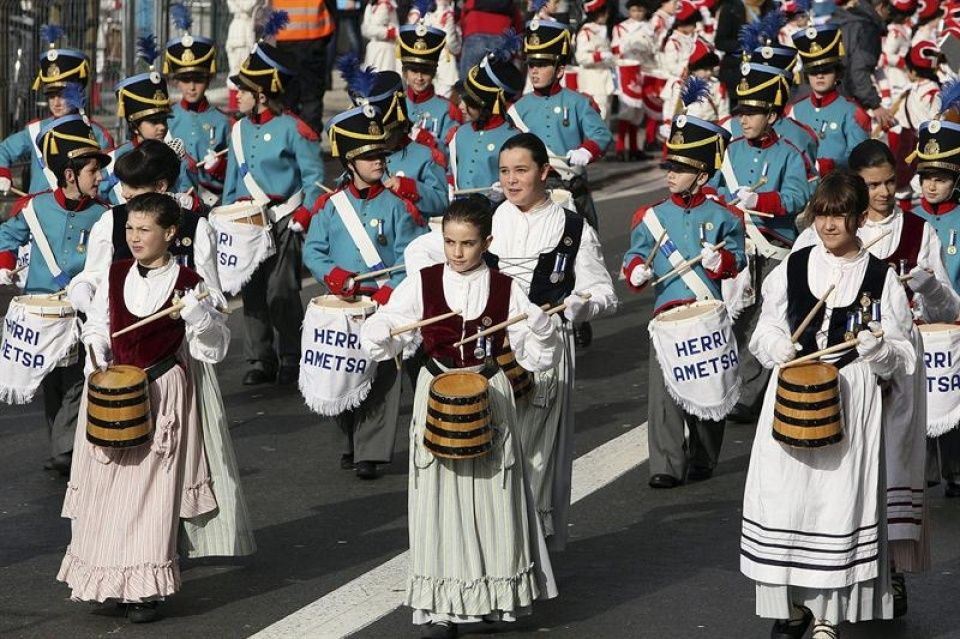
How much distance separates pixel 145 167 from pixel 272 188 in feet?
13.1

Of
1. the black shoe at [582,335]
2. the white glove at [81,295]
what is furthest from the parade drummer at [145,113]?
the white glove at [81,295]

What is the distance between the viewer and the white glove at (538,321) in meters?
8.26

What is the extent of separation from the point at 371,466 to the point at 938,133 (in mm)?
3282

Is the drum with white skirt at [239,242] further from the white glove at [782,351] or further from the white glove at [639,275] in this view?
the white glove at [782,351]

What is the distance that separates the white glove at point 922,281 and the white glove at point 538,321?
1.75m

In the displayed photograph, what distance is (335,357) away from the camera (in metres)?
11.2

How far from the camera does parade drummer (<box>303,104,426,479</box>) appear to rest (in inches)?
444

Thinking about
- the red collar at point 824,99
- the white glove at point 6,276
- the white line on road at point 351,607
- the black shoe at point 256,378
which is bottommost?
the black shoe at point 256,378

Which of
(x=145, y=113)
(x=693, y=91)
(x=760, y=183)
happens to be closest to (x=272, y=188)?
(x=145, y=113)

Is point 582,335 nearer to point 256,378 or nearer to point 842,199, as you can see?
point 256,378

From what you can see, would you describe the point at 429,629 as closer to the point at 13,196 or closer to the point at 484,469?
the point at 484,469

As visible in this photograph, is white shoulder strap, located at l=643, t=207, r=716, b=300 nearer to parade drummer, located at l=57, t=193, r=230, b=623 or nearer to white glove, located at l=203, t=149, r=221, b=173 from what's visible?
parade drummer, located at l=57, t=193, r=230, b=623

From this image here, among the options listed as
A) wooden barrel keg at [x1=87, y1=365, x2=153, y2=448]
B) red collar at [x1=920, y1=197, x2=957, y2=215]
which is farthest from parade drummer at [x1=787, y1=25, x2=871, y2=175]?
wooden barrel keg at [x1=87, y1=365, x2=153, y2=448]

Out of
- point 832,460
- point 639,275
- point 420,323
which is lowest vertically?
point 832,460
